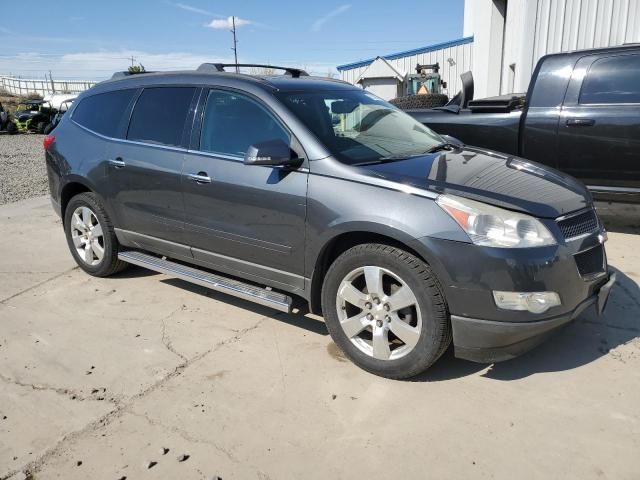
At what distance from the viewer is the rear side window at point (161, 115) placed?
13.4 feet

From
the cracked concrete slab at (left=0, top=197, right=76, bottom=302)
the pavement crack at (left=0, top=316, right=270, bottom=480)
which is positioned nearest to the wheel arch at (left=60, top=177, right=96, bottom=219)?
the cracked concrete slab at (left=0, top=197, right=76, bottom=302)

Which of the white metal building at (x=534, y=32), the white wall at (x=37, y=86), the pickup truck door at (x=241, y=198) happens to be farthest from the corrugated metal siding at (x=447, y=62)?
the white wall at (x=37, y=86)

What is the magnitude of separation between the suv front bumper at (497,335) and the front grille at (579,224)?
15.6 inches

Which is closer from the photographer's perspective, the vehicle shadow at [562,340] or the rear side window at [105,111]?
the vehicle shadow at [562,340]

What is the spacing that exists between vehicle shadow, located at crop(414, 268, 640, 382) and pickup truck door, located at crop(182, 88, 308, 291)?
107 cm

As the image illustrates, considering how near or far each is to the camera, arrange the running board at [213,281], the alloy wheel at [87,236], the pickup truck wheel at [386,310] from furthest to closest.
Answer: the alloy wheel at [87,236], the running board at [213,281], the pickup truck wheel at [386,310]

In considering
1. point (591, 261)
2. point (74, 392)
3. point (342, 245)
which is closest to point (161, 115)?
point (342, 245)

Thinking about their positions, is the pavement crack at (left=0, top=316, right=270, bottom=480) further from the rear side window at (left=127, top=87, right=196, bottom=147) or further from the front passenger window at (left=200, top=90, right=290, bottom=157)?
the rear side window at (left=127, top=87, right=196, bottom=147)

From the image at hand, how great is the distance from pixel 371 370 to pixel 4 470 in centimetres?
192

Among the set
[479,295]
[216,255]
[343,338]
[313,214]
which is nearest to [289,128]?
[313,214]

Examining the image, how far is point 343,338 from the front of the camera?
130 inches

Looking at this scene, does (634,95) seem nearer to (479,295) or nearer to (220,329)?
(479,295)

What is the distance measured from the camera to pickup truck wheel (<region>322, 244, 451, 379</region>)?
9.57 feet

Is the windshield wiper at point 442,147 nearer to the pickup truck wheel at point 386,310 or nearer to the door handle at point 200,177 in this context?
the pickup truck wheel at point 386,310
